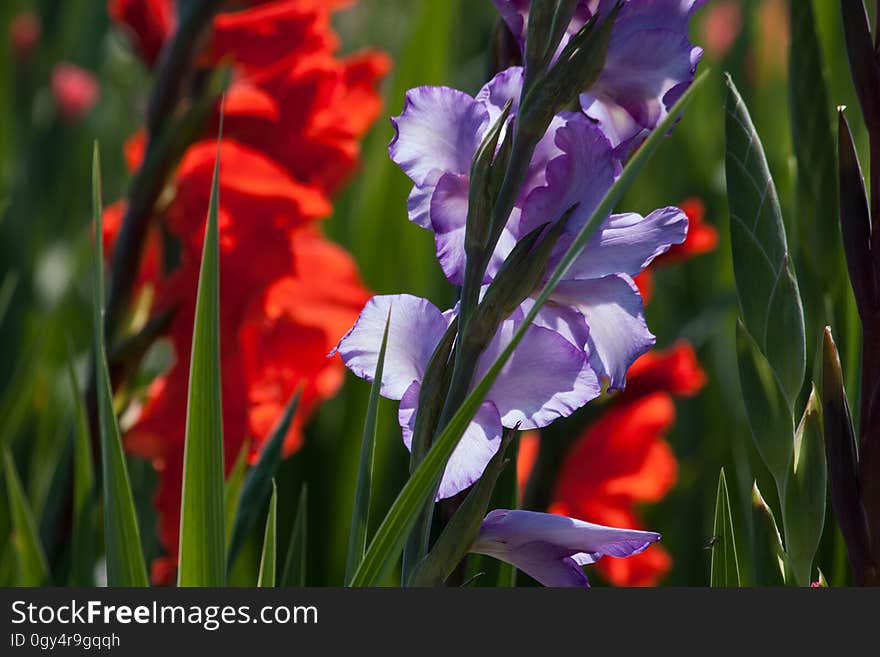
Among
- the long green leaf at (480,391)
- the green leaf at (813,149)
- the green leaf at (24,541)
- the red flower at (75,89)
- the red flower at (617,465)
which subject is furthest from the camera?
the red flower at (75,89)

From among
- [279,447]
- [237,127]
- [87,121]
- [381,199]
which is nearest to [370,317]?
[279,447]

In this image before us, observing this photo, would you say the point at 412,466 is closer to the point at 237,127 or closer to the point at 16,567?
the point at 16,567

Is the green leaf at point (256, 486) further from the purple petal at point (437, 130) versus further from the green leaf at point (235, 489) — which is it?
the purple petal at point (437, 130)

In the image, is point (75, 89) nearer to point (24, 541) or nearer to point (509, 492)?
point (24, 541)

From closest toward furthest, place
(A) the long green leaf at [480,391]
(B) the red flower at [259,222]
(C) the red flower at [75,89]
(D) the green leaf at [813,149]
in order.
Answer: (A) the long green leaf at [480,391], (D) the green leaf at [813,149], (B) the red flower at [259,222], (C) the red flower at [75,89]

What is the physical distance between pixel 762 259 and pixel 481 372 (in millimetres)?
91

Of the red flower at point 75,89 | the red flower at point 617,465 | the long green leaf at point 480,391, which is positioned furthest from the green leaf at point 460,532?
the red flower at point 75,89

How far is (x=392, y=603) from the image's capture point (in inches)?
11.8

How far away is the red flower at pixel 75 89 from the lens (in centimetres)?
160

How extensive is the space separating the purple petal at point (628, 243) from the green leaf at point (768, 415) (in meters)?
0.06

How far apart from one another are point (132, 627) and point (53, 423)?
2.59ft

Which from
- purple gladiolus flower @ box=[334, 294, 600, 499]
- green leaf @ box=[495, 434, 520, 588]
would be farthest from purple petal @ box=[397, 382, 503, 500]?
green leaf @ box=[495, 434, 520, 588]

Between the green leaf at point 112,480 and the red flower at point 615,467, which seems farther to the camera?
the red flower at point 615,467

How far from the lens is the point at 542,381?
306 millimetres
